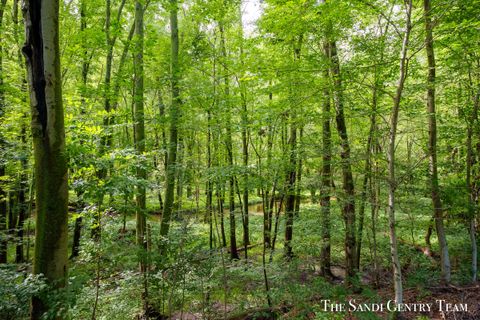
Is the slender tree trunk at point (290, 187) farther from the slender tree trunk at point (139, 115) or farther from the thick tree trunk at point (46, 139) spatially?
the thick tree trunk at point (46, 139)

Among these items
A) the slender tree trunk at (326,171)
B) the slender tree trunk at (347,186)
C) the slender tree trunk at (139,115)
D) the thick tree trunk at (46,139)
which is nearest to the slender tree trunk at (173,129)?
the slender tree trunk at (139,115)

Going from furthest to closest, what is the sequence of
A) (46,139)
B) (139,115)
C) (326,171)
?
(326,171) < (139,115) < (46,139)

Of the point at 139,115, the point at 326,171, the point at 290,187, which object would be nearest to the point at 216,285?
the point at 290,187

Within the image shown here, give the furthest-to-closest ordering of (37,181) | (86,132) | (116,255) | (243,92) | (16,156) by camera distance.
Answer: (243,92) < (16,156) < (86,132) < (116,255) < (37,181)

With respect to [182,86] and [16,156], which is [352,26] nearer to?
[182,86]

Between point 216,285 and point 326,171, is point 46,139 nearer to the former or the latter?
point 216,285

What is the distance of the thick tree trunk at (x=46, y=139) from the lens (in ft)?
8.98

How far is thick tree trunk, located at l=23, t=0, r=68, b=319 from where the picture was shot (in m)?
2.74

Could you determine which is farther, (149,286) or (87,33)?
(87,33)

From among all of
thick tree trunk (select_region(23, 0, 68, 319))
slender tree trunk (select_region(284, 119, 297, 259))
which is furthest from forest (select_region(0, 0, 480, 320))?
slender tree trunk (select_region(284, 119, 297, 259))

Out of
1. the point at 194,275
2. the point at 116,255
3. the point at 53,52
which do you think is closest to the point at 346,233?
the point at 194,275

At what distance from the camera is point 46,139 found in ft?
9.25

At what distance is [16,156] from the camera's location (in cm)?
469

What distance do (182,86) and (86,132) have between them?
10.3 feet
